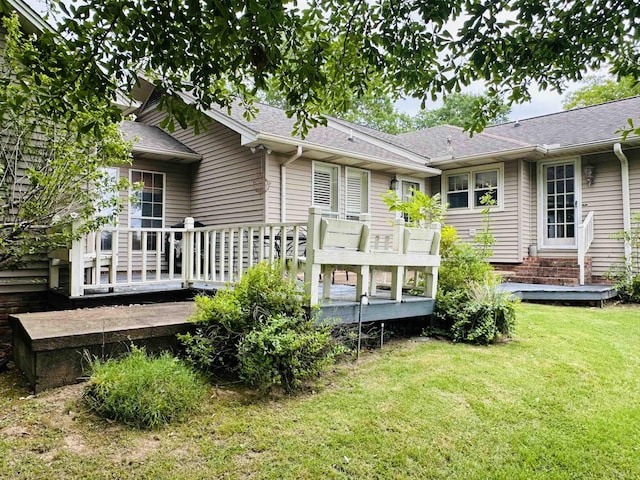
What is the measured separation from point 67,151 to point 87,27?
350 centimetres

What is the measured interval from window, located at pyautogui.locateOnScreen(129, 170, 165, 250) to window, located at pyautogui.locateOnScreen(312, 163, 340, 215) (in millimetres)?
3545

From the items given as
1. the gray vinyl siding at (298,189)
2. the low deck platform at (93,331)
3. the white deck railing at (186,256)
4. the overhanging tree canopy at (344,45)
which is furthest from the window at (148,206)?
the overhanging tree canopy at (344,45)

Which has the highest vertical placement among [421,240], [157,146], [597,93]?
[597,93]

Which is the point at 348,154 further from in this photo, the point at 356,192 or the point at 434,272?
the point at 434,272

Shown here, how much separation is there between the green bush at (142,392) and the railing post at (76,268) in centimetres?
221

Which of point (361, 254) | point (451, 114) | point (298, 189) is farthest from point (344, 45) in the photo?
point (451, 114)

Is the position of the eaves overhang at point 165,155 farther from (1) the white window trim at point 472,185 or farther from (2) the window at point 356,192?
(1) the white window trim at point 472,185

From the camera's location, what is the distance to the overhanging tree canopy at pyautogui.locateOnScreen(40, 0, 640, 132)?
2092mm

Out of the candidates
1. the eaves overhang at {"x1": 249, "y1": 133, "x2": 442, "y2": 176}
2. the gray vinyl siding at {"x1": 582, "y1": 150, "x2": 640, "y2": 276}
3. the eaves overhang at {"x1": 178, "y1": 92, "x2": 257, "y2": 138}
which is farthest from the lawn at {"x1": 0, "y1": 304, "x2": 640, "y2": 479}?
the gray vinyl siding at {"x1": 582, "y1": 150, "x2": 640, "y2": 276}

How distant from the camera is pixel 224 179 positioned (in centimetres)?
913

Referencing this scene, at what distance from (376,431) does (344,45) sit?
266 cm

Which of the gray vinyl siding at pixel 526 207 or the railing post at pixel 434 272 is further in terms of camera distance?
the gray vinyl siding at pixel 526 207

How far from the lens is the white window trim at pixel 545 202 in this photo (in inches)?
391

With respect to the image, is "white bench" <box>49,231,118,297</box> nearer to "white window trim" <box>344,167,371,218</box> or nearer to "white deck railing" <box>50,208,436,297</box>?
"white deck railing" <box>50,208,436,297</box>
